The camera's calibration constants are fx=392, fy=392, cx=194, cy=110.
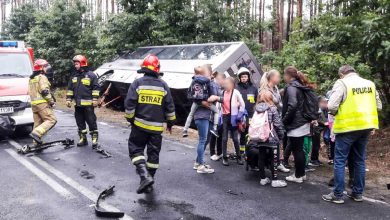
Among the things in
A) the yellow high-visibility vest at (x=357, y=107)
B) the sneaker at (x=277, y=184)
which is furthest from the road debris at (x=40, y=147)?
the yellow high-visibility vest at (x=357, y=107)

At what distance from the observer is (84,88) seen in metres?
7.93

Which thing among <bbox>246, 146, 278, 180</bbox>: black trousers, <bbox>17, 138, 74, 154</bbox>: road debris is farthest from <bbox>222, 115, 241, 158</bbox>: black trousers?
<bbox>17, 138, 74, 154</bbox>: road debris

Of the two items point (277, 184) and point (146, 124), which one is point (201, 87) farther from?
point (277, 184)

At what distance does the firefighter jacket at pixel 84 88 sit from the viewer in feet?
26.0

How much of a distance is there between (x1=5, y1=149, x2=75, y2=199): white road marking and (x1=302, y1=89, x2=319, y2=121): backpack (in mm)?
3348

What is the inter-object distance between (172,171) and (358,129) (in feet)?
9.81

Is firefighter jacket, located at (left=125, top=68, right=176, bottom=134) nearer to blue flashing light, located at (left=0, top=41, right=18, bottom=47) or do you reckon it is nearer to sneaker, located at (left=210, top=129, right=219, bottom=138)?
sneaker, located at (left=210, top=129, right=219, bottom=138)

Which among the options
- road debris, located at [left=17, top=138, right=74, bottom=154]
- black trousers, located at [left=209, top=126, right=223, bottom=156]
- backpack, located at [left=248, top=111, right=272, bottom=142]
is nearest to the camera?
backpack, located at [left=248, top=111, right=272, bottom=142]

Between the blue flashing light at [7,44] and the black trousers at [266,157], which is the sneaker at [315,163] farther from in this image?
the blue flashing light at [7,44]

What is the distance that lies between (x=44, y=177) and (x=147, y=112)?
81.1 inches

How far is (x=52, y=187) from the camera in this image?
5.46m

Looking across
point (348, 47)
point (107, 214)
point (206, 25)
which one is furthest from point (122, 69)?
point (107, 214)

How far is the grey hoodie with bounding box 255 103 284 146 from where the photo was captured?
559cm

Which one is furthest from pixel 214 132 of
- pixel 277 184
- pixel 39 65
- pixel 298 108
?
pixel 39 65
